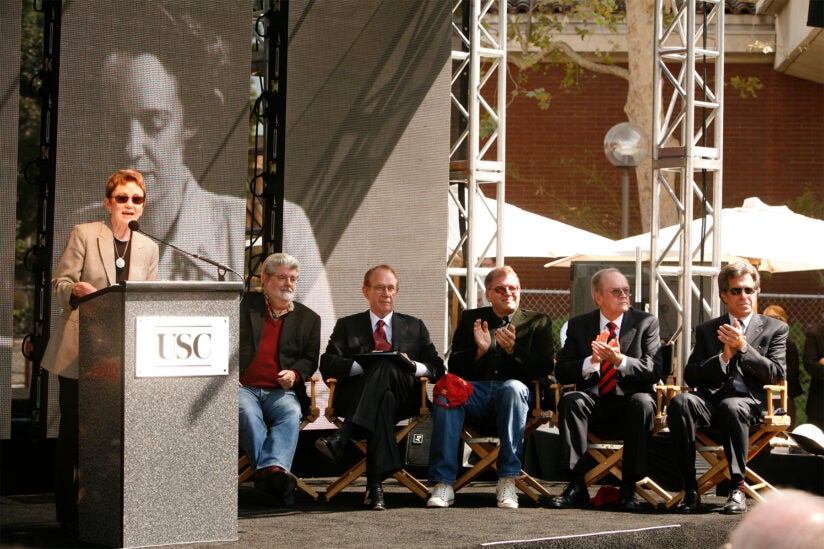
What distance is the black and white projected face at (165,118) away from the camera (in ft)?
20.7

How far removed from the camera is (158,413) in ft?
14.5

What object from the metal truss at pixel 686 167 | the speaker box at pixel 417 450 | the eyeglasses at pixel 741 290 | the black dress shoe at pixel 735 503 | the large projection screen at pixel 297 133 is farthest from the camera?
the metal truss at pixel 686 167

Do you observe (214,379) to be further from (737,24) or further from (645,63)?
(737,24)

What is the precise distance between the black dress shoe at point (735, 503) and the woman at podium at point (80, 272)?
300 centimetres

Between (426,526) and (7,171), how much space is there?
9.03ft

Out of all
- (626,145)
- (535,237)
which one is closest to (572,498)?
(535,237)

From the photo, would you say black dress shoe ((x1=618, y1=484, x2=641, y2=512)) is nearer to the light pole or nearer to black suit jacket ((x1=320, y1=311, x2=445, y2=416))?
black suit jacket ((x1=320, y1=311, x2=445, y2=416))

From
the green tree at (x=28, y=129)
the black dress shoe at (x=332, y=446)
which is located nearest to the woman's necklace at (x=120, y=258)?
the black dress shoe at (x=332, y=446)

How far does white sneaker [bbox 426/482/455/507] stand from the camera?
235 inches

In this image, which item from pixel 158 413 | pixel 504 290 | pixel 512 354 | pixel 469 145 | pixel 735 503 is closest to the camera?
pixel 158 413

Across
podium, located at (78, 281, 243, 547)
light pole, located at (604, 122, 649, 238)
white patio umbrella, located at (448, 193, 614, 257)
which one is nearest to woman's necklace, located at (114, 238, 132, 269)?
podium, located at (78, 281, 243, 547)

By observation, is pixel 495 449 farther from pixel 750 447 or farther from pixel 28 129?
pixel 28 129

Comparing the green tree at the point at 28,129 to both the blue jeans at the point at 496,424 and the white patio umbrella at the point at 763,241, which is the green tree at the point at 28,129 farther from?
the blue jeans at the point at 496,424

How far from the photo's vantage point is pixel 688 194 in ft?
26.2
